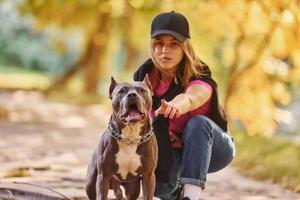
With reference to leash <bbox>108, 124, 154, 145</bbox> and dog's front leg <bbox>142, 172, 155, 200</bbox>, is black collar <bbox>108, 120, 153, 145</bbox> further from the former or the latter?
dog's front leg <bbox>142, 172, 155, 200</bbox>

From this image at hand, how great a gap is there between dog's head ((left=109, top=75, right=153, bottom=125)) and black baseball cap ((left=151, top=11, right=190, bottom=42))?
1.75 feet

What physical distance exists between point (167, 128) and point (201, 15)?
9310 mm

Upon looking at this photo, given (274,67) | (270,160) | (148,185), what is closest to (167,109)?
(148,185)

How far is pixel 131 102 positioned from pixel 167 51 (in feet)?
2.34

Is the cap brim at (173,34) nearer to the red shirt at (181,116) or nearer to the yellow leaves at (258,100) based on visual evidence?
the red shirt at (181,116)

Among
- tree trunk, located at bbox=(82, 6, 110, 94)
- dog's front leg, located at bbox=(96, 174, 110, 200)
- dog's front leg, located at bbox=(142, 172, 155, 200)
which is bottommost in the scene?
dog's front leg, located at bbox=(96, 174, 110, 200)

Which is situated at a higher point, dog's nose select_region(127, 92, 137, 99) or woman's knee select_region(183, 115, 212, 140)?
woman's knee select_region(183, 115, 212, 140)

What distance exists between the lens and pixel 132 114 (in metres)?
3.36

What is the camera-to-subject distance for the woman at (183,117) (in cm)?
389

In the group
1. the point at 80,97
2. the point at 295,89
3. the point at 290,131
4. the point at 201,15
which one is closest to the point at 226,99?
the point at 201,15

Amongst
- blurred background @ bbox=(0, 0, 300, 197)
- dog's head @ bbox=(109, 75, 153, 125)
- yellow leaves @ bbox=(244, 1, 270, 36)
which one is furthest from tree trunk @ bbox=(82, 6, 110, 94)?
dog's head @ bbox=(109, 75, 153, 125)

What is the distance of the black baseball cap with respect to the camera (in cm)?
391

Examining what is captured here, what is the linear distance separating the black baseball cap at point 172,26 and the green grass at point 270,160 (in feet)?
7.03

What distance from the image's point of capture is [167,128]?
4.10m
